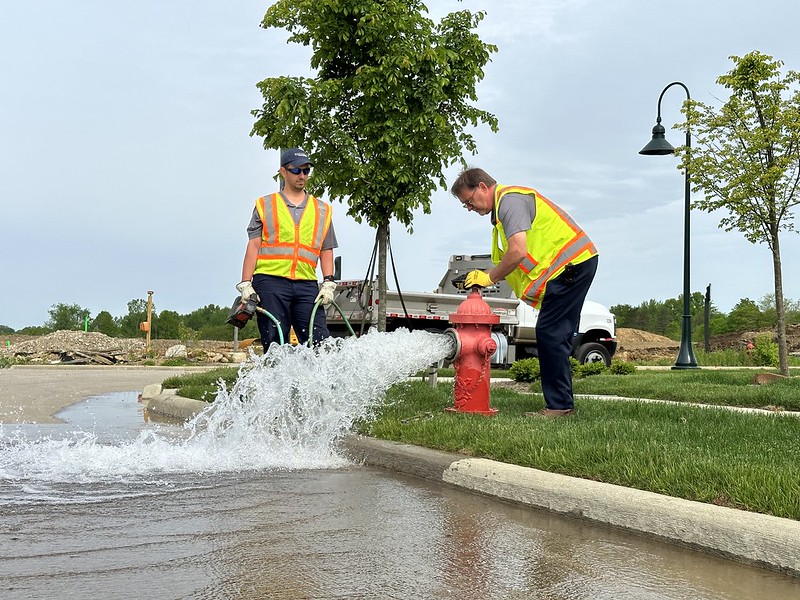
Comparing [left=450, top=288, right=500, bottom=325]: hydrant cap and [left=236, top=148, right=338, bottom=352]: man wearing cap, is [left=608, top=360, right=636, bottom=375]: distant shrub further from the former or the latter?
[left=236, top=148, right=338, bottom=352]: man wearing cap

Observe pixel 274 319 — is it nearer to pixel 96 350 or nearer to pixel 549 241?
pixel 549 241

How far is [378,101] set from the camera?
12.6 metres

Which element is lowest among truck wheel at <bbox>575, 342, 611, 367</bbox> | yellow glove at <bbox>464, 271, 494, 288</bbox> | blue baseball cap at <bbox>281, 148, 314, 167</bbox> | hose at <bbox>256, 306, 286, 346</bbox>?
truck wheel at <bbox>575, 342, 611, 367</bbox>

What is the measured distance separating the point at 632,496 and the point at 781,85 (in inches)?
459

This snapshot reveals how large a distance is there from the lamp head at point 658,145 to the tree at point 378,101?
6.18m

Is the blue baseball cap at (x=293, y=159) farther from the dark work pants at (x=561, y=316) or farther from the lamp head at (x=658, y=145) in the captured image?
the lamp head at (x=658, y=145)

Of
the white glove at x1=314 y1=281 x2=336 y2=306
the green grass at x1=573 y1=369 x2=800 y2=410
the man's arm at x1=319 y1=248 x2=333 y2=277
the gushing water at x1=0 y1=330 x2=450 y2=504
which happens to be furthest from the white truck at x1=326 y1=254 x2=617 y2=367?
the gushing water at x1=0 y1=330 x2=450 y2=504

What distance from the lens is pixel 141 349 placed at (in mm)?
29625

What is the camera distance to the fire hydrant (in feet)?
20.5

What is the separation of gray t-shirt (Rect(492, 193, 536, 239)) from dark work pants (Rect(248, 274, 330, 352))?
168 centimetres

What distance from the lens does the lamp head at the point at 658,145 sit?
59.1 feet

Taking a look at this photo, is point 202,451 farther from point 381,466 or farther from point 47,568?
point 47,568

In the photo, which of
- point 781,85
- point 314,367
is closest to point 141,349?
point 781,85

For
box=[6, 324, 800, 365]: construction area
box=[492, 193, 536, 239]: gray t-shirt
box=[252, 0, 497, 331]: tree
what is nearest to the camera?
box=[492, 193, 536, 239]: gray t-shirt
